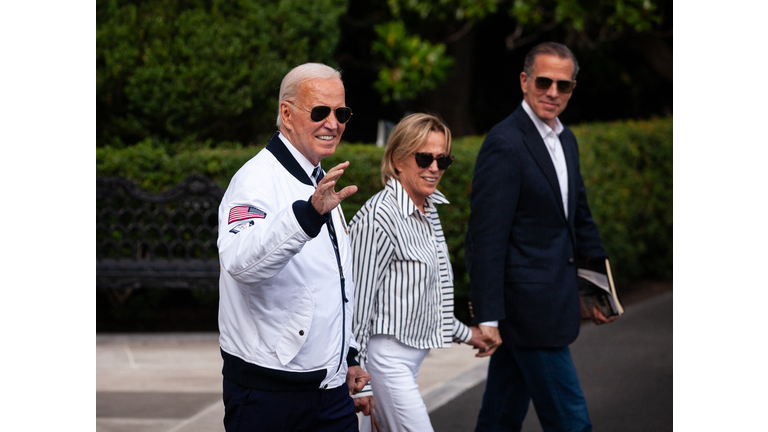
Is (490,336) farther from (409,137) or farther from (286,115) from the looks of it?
(286,115)

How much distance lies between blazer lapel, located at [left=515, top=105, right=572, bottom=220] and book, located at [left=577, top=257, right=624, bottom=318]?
1.25 feet

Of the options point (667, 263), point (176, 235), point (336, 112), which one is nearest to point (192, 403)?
point (176, 235)

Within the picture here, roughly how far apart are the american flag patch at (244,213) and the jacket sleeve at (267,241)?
0.10 feet

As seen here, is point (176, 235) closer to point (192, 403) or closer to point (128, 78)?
point (128, 78)

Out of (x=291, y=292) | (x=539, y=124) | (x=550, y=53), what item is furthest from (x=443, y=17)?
(x=291, y=292)

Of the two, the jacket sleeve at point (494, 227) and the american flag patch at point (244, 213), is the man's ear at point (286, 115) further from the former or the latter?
the jacket sleeve at point (494, 227)

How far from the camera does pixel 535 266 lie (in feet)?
11.3

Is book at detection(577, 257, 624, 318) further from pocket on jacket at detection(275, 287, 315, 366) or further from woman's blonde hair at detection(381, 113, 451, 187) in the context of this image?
pocket on jacket at detection(275, 287, 315, 366)

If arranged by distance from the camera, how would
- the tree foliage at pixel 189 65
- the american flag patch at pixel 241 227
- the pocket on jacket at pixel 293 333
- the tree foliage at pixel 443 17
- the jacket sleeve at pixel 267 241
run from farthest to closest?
the tree foliage at pixel 443 17 < the tree foliage at pixel 189 65 < the pocket on jacket at pixel 293 333 < the american flag patch at pixel 241 227 < the jacket sleeve at pixel 267 241

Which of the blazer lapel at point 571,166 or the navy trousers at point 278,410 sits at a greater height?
the blazer lapel at point 571,166

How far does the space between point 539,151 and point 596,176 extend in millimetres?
5489

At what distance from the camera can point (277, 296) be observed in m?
2.40

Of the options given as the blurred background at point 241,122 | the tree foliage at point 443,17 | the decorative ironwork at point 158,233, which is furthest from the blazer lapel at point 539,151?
the tree foliage at point 443,17

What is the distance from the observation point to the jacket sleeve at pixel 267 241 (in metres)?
2.14
